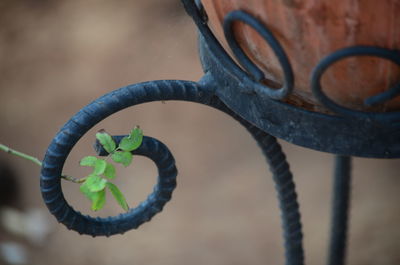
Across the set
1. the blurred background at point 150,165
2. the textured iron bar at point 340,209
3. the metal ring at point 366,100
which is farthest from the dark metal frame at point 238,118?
the blurred background at point 150,165

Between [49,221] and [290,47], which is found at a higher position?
[290,47]

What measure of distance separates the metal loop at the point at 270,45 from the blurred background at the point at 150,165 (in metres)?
1.07

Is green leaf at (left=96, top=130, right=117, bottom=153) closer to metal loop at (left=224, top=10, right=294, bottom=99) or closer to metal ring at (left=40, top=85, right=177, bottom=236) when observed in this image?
metal ring at (left=40, top=85, right=177, bottom=236)

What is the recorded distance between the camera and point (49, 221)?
1.92 m

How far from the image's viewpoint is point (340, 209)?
106 cm

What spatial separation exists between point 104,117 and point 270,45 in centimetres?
24

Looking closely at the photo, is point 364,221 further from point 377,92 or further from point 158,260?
point 377,92

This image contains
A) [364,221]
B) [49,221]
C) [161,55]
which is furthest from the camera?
[161,55]

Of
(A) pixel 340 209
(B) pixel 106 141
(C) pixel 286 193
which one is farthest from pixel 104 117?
(A) pixel 340 209

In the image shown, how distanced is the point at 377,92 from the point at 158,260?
1.32 metres

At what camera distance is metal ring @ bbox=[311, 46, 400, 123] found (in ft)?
1.81

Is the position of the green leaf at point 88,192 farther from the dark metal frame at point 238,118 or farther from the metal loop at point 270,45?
the metal loop at point 270,45

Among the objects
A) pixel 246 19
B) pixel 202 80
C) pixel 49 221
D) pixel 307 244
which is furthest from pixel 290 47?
pixel 49 221

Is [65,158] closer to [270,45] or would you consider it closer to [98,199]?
[98,199]
